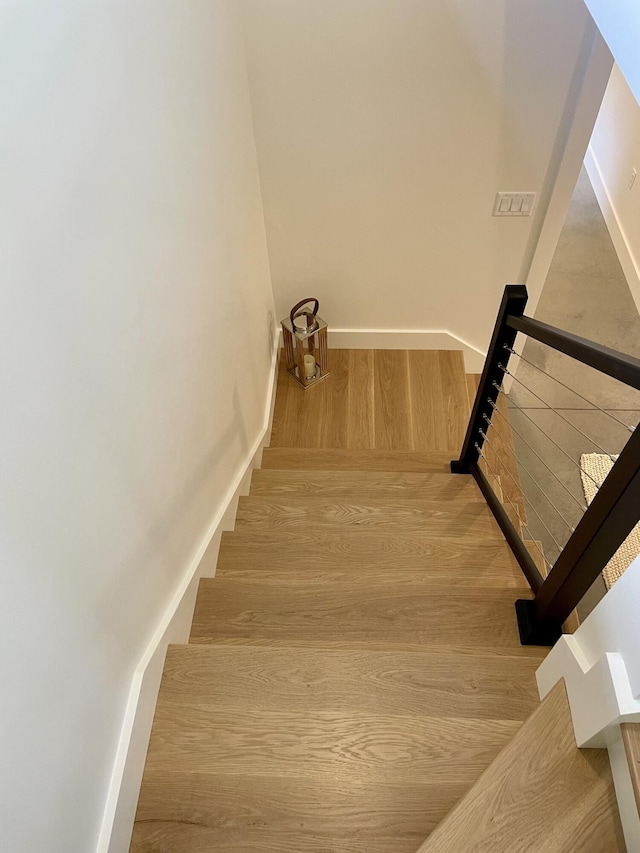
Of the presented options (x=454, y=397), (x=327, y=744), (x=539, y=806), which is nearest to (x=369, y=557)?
(x=327, y=744)

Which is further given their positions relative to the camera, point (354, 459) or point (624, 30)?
point (354, 459)

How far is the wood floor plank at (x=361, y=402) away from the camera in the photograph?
10.5 ft

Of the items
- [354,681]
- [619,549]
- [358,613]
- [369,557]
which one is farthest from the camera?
[619,549]

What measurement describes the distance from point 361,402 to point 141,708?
2221 millimetres

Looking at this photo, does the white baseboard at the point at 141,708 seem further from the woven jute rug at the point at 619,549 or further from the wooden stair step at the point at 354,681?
the woven jute rug at the point at 619,549

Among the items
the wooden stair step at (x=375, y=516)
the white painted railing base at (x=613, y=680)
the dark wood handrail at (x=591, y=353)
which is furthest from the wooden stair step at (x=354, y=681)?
the dark wood handrail at (x=591, y=353)

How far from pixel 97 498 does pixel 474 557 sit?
134cm

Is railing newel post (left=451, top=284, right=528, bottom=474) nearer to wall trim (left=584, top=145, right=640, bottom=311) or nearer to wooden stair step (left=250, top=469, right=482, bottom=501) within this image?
wooden stair step (left=250, top=469, right=482, bottom=501)

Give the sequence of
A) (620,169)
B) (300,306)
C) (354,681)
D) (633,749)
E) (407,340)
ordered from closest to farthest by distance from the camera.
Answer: (633,749)
(354,681)
(300,306)
(407,340)
(620,169)

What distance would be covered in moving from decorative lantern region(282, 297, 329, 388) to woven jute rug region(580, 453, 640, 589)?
148 cm

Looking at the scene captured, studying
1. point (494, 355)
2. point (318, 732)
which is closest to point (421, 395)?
point (494, 355)

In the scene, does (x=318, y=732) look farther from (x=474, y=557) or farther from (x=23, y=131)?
(x=23, y=131)

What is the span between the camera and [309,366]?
331 centimetres

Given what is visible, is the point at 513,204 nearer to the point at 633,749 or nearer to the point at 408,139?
the point at 408,139
